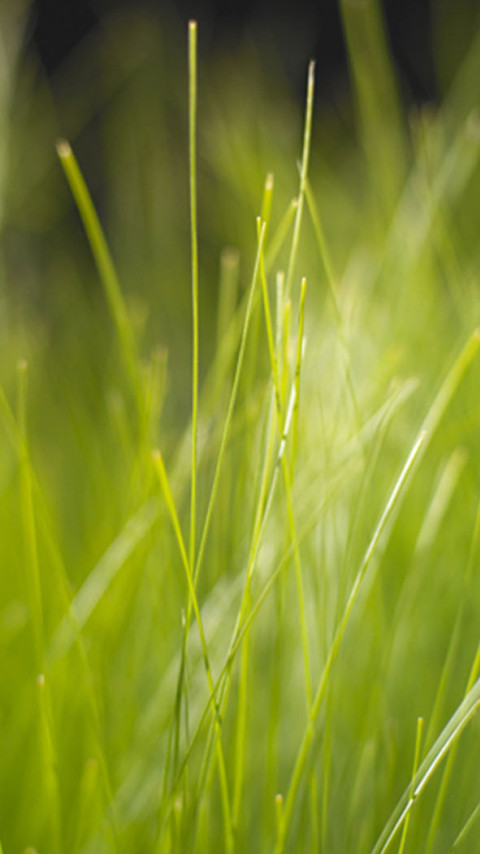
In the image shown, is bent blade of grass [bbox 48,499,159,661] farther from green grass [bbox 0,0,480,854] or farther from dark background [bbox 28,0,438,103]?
dark background [bbox 28,0,438,103]

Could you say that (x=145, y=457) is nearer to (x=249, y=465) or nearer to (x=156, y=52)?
(x=249, y=465)

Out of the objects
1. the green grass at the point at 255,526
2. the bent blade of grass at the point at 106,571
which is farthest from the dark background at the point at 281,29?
the bent blade of grass at the point at 106,571

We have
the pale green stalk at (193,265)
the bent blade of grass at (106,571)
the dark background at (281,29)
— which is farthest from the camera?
the dark background at (281,29)

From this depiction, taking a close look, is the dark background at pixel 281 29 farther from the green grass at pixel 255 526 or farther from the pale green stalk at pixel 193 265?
the pale green stalk at pixel 193 265

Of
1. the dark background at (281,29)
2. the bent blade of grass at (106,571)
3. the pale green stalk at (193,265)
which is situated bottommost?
the bent blade of grass at (106,571)

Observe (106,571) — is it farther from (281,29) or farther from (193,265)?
(281,29)

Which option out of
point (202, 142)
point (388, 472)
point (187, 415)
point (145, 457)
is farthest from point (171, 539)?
point (202, 142)
